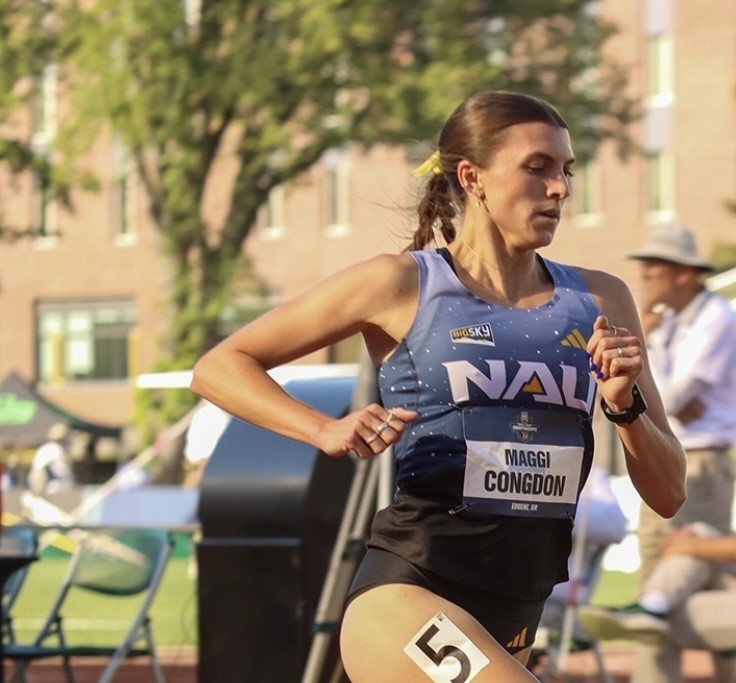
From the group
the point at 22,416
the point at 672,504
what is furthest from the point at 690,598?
the point at 22,416

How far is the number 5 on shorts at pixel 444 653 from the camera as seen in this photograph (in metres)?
3.40

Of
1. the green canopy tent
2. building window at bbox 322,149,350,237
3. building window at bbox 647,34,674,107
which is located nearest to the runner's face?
the green canopy tent

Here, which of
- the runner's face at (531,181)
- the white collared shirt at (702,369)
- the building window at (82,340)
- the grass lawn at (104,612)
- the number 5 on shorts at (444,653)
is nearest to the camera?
the number 5 on shorts at (444,653)

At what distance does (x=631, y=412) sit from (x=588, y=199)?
43639 millimetres

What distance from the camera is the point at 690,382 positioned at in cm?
724

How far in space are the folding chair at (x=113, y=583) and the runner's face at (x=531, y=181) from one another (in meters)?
5.10

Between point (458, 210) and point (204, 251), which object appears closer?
point (458, 210)

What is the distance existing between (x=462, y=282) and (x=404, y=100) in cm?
2476

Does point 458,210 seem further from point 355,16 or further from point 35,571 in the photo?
point 355,16

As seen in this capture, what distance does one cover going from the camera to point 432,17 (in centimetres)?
2859

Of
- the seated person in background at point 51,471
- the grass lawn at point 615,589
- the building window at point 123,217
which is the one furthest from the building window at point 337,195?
the grass lawn at point 615,589

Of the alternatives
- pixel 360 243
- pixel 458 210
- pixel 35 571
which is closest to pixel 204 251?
pixel 35 571

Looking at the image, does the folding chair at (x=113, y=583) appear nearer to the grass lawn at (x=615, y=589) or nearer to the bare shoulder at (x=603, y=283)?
the bare shoulder at (x=603, y=283)

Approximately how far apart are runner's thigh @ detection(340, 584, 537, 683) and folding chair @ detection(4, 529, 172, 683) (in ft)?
16.3
